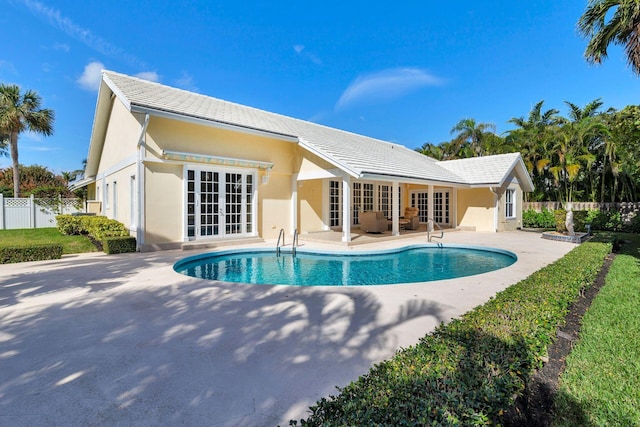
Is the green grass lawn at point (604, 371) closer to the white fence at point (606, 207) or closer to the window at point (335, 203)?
the window at point (335, 203)

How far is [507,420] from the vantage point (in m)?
2.68

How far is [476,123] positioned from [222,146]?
30946 mm

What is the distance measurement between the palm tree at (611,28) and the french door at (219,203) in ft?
42.7

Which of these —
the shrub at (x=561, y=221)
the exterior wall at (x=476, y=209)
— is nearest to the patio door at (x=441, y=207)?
the exterior wall at (x=476, y=209)

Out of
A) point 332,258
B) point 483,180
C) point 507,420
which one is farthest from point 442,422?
point 483,180

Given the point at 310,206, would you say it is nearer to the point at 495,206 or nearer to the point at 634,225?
the point at 495,206

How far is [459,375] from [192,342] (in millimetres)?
3118

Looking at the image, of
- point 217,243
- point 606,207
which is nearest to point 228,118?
point 217,243

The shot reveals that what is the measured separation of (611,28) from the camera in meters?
9.30

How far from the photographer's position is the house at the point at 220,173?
11539 millimetres

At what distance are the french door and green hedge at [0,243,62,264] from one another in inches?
159

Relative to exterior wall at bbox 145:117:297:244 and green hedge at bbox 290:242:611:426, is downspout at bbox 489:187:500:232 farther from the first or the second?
green hedge at bbox 290:242:611:426

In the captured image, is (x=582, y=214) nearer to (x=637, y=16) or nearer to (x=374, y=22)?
(x=637, y=16)

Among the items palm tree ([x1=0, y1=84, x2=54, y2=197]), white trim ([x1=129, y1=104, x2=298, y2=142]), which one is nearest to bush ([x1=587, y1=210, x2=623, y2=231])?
white trim ([x1=129, y1=104, x2=298, y2=142])
